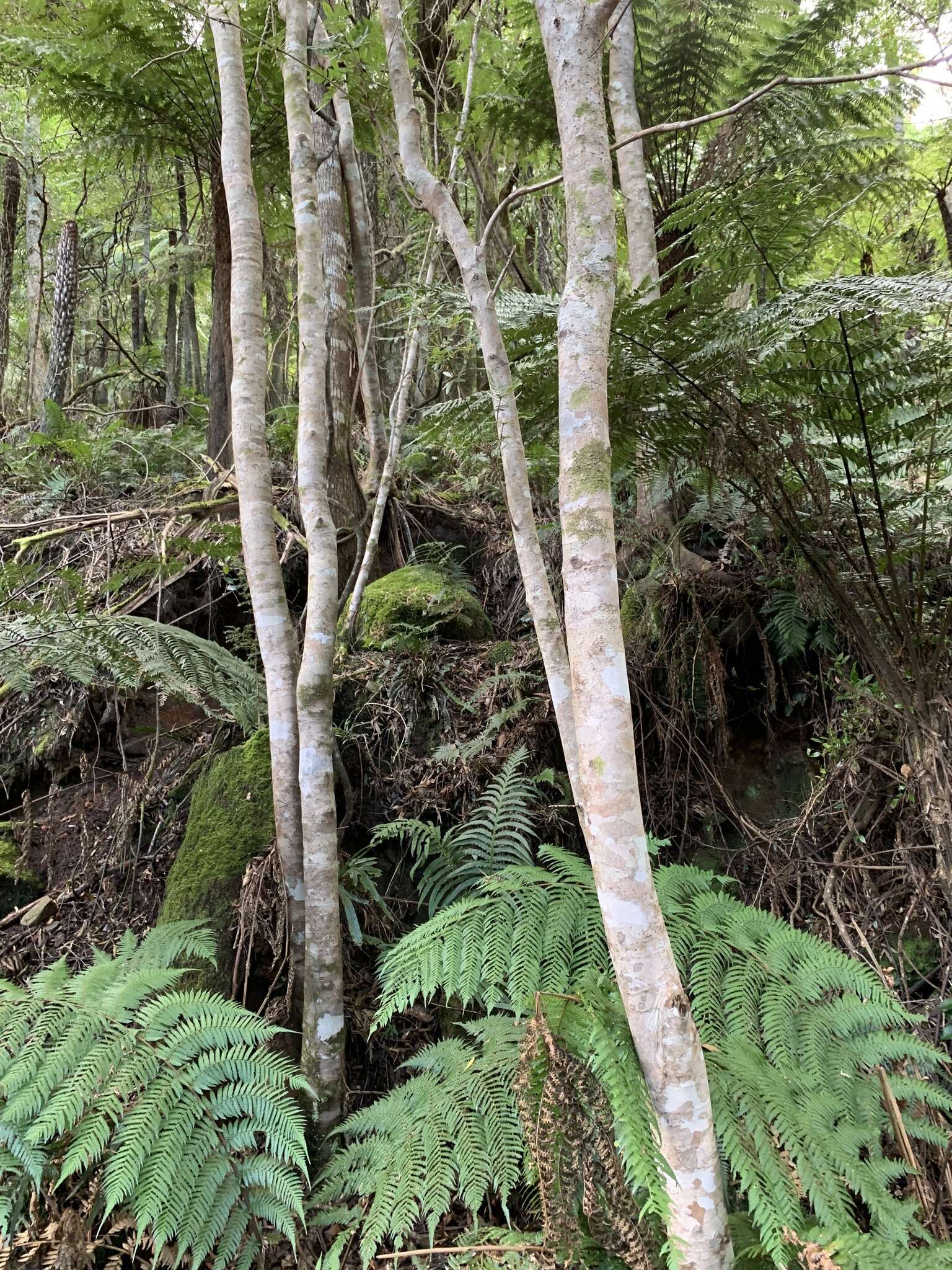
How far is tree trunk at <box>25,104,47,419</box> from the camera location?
761 centimetres

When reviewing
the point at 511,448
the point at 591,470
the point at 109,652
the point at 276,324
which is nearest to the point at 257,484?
the point at 109,652

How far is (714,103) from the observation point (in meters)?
4.34

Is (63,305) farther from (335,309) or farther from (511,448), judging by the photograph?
(511,448)

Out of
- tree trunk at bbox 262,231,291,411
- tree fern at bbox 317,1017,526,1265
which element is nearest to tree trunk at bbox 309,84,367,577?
tree trunk at bbox 262,231,291,411

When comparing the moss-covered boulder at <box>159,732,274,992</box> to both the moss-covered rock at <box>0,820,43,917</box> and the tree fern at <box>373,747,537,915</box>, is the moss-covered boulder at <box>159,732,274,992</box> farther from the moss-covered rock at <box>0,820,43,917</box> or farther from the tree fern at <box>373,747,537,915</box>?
the moss-covered rock at <box>0,820,43,917</box>

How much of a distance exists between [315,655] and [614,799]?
1.39 m

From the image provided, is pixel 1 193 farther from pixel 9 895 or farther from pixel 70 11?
pixel 9 895

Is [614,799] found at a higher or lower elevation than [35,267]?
lower

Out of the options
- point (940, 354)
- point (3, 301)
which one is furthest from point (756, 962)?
point (3, 301)

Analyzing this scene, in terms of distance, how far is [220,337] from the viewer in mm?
5141

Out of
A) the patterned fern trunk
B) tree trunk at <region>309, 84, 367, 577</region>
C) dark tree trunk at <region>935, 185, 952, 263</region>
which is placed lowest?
dark tree trunk at <region>935, 185, 952, 263</region>

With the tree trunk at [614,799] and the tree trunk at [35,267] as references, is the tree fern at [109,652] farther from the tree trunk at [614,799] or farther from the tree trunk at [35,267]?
the tree trunk at [35,267]

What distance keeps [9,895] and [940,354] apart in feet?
14.9

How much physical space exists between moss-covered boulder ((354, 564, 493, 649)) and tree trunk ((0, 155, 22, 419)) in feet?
18.3
